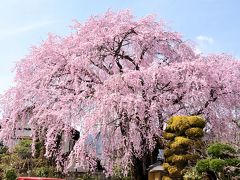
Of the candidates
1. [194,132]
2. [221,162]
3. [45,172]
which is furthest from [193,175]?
[45,172]

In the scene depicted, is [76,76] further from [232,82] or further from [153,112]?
[232,82]

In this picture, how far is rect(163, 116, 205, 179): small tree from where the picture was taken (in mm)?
15562

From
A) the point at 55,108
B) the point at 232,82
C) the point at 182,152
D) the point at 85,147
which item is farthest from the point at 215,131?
the point at 55,108

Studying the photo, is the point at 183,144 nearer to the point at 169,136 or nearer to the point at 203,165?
the point at 169,136

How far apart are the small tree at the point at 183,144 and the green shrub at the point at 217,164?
1907 mm

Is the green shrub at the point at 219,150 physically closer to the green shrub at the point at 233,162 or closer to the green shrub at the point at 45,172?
the green shrub at the point at 233,162

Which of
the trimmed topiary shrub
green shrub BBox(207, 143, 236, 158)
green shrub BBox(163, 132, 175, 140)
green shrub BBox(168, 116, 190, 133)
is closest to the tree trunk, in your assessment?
green shrub BBox(163, 132, 175, 140)

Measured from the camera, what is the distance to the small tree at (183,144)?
15562 millimetres

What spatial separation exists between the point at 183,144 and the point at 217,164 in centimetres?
222

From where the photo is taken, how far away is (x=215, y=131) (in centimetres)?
1858

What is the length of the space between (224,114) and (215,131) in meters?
0.80

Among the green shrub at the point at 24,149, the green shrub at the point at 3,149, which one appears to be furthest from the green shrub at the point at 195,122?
the green shrub at the point at 3,149

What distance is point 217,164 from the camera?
1350 centimetres

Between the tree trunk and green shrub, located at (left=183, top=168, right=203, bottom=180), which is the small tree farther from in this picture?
the tree trunk
